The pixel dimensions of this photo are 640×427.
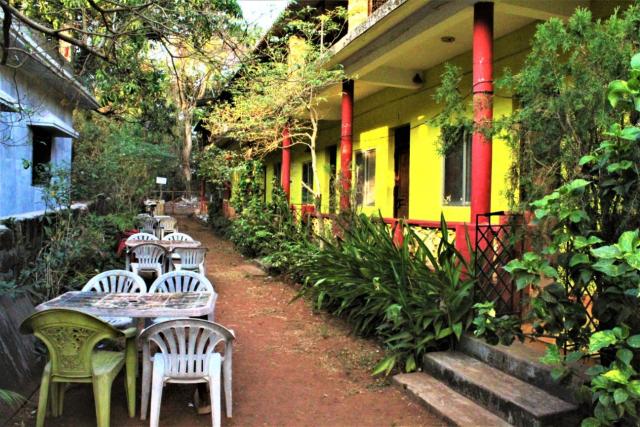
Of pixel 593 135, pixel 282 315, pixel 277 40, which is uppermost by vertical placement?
pixel 277 40

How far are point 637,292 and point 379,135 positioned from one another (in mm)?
8467

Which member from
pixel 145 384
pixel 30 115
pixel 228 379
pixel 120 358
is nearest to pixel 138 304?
pixel 120 358

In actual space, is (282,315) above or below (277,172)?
below

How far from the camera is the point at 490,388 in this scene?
3893 millimetres

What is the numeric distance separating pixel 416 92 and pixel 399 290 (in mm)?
4881

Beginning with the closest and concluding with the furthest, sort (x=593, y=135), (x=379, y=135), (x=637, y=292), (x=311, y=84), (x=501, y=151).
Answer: (x=637, y=292) → (x=593, y=135) → (x=501, y=151) → (x=311, y=84) → (x=379, y=135)

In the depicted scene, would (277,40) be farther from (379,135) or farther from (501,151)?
(501,151)

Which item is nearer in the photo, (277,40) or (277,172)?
(277,40)

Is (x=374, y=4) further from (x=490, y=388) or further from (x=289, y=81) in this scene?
(x=490, y=388)

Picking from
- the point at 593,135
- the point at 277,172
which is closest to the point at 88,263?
the point at 593,135

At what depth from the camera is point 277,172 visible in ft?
59.3

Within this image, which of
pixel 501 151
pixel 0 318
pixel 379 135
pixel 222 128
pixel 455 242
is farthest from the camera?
pixel 222 128

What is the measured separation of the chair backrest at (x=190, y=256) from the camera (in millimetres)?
8062

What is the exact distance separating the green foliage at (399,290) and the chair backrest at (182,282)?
1.72 meters
